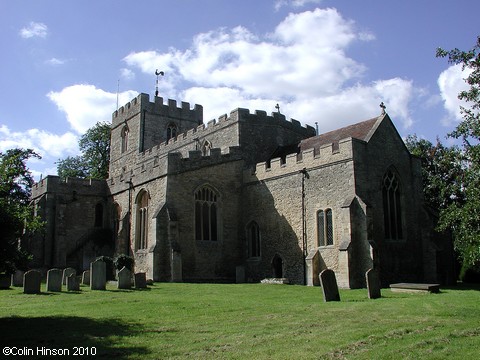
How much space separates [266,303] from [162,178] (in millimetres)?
13479

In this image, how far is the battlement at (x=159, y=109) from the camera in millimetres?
41250

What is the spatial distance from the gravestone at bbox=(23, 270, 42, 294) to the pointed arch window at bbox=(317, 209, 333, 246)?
12.7m

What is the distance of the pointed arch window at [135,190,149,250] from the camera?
28.7 m

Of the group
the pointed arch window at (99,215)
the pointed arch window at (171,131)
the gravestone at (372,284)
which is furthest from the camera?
the pointed arch window at (171,131)

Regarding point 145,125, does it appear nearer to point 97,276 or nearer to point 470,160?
point 97,276

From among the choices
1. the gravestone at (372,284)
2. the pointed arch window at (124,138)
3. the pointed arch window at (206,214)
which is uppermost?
the pointed arch window at (124,138)

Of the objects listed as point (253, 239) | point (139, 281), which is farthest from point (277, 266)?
point (139, 281)

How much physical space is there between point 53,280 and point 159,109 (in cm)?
2513

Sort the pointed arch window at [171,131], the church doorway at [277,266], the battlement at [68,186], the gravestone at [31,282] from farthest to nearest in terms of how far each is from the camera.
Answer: the pointed arch window at [171,131]
the battlement at [68,186]
the church doorway at [277,266]
the gravestone at [31,282]

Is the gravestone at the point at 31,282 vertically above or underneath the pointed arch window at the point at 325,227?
underneath

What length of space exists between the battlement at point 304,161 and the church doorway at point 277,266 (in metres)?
4.43

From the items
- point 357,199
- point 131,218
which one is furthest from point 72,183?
point 357,199

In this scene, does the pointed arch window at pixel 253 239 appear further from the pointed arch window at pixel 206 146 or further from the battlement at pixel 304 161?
the pointed arch window at pixel 206 146

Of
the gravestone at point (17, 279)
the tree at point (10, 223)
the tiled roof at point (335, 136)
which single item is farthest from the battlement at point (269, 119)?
the tree at point (10, 223)
